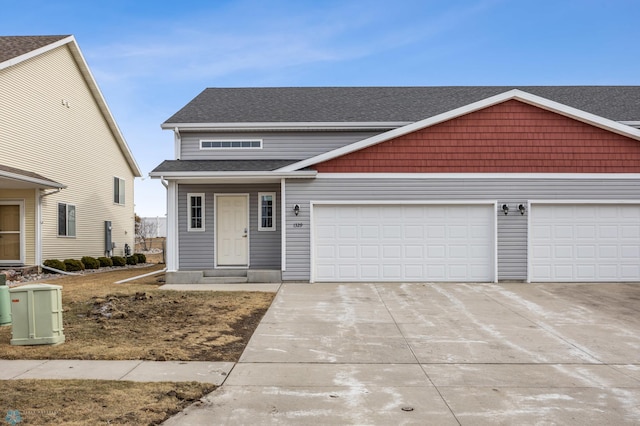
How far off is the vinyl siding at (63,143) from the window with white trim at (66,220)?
26cm

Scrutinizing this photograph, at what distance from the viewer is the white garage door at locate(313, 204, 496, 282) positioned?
13344 mm

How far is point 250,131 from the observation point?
15.9 metres

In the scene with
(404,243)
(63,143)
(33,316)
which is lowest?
(33,316)

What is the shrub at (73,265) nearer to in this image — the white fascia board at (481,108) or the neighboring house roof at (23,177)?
the neighboring house roof at (23,177)

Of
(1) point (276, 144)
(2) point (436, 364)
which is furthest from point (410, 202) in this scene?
(2) point (436, 364)

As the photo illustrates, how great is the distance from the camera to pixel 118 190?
24688mm

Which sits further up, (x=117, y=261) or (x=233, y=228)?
(x=233, y=228)

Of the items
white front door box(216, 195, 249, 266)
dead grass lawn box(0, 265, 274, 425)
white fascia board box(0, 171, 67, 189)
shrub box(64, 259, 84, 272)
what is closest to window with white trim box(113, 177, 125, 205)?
shrub box(64, 259, 84, 272)

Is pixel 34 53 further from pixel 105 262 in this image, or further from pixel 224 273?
pixel 224 273

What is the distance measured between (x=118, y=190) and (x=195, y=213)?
11760 millimetres

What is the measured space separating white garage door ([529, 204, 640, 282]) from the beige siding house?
47.2 feet

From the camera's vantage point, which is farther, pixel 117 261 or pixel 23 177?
pixel 117 261

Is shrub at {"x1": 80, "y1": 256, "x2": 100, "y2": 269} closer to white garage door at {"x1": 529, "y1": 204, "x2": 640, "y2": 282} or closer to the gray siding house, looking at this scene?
the gray siding house

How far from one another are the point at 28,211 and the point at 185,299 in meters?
9.54
